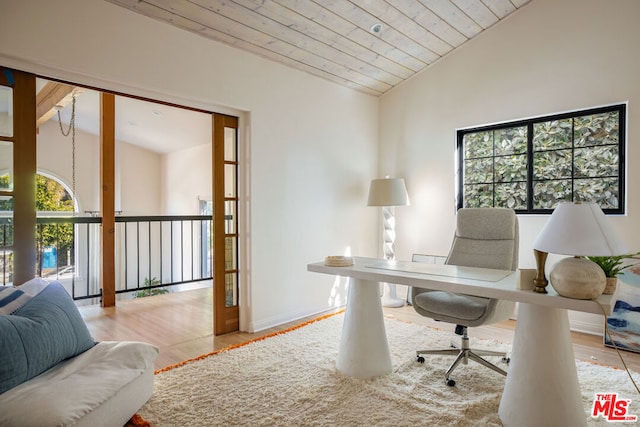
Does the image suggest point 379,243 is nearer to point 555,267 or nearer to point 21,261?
point 555,267

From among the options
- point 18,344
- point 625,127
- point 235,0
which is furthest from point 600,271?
point 235,0

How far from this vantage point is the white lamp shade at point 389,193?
4066 mm

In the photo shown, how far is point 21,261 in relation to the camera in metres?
2.30

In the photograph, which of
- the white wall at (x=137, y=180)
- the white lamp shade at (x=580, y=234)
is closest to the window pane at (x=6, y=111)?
the white lamp shade at (x=580, y=234)

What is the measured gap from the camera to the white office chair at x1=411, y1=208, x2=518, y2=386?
2.34 m

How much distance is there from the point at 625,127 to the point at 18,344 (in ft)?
14.0

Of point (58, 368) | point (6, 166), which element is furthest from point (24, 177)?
point (58, 368)

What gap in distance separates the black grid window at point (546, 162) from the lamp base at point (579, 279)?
2.04 m

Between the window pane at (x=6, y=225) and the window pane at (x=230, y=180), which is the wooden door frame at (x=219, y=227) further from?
the window pane at (x=6, y=225)

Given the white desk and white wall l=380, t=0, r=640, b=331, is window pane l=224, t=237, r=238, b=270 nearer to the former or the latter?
the white desk

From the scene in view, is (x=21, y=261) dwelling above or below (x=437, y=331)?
above

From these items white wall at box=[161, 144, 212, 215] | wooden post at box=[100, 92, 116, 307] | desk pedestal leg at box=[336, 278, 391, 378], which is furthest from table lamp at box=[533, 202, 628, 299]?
white wall at box=[161, 144, 212, 215]

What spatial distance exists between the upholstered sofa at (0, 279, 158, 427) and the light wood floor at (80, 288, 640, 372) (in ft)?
2.36

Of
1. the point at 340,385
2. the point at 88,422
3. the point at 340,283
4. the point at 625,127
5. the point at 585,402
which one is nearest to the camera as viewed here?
the point at 88,422
